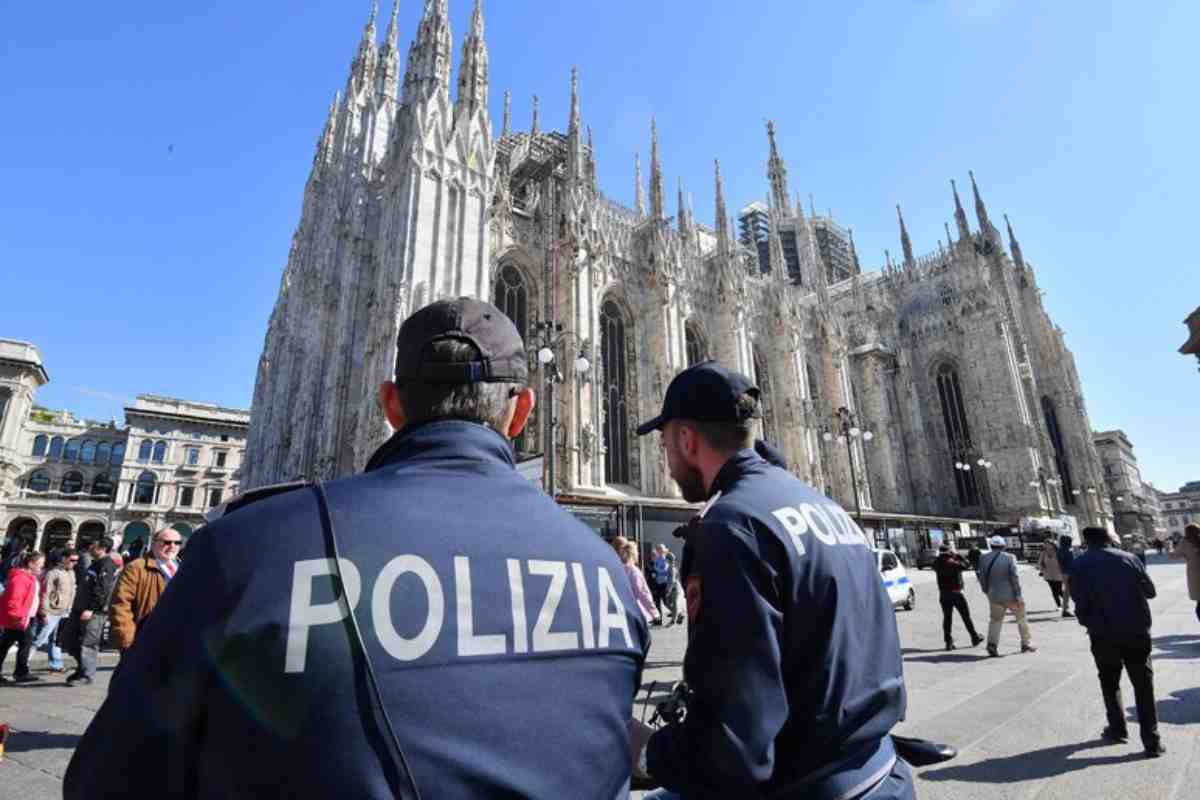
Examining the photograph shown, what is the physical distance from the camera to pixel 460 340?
1.42 meters

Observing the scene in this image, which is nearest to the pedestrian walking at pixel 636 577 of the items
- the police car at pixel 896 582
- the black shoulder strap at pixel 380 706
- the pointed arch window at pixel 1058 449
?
the black shoulder strap at pixel 380 706

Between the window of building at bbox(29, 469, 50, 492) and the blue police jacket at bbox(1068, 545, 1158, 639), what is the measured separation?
2393 inches

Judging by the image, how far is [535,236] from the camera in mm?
24359

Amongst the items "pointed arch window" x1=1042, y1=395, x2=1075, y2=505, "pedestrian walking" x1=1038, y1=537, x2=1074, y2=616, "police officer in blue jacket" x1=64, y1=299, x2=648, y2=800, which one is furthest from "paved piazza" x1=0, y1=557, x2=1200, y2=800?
"pointed arch window" x1=1042, y1=395, x2=1075, y2=505

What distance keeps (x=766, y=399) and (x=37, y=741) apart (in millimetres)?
29639

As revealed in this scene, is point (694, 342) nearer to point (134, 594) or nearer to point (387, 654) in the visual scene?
point (134, 594)

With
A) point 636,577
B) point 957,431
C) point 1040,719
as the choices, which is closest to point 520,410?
point 1040,719

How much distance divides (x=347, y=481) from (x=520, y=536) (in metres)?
0.33

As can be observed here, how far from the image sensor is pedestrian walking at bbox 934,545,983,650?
27.6 feet

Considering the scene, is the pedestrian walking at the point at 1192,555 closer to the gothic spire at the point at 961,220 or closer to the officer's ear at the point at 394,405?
the officer's ear at the point at 394,405

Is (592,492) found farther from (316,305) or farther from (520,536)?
(520,536)

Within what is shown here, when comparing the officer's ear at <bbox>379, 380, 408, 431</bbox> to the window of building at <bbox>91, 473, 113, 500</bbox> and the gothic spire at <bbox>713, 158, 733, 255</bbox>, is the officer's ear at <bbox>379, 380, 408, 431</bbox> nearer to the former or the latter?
the gothic spire at <bbox>713, 158, 733, 255</bbox>

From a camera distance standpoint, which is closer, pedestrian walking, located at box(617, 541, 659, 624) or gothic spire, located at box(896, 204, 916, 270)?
pedestrian walking, located at box(617, 541, 659, 624)

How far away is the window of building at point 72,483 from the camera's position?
147 feet
